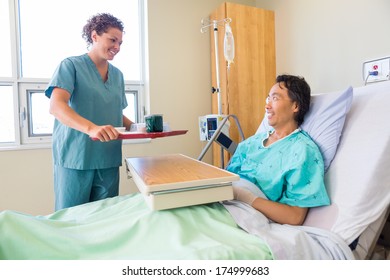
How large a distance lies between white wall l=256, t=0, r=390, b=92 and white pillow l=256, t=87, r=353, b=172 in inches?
32.2

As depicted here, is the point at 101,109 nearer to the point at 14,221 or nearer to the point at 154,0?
the point at 14,221

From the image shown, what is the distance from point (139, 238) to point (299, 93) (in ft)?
3.08

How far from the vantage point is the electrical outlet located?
1.70m

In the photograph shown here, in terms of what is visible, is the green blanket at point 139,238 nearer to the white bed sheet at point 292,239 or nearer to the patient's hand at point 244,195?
the white bed sheet at point 292,239

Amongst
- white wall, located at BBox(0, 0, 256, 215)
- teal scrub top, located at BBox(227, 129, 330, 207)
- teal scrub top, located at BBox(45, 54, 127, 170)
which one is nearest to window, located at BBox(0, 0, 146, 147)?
white wall, located at BBox(0, 0, 256, 215)

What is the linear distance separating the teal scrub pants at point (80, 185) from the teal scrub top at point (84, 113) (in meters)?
0.04

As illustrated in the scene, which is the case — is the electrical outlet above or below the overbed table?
above

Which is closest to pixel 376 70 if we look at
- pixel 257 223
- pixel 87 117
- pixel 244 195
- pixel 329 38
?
pixel 329 38

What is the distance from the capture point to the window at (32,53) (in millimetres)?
2066

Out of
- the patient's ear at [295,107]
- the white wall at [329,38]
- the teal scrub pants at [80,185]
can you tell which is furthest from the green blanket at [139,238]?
the white wall at [329,38]

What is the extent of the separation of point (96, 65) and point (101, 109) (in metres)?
0.24

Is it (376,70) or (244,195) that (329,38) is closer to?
(376,70)

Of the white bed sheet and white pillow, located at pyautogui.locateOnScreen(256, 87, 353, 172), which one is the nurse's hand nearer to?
the white bed sheet
